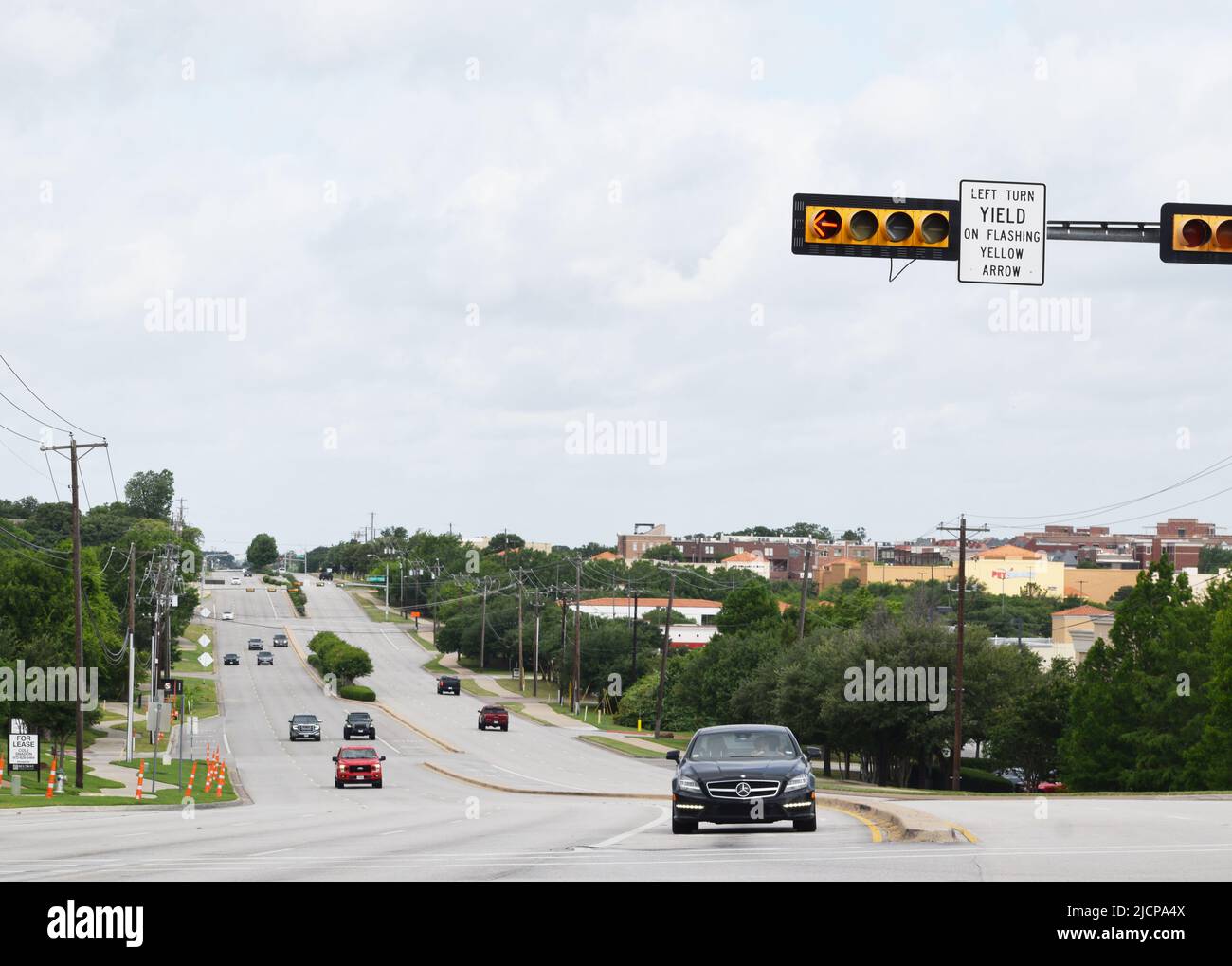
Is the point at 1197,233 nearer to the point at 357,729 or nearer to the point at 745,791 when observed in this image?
the point at 745,791

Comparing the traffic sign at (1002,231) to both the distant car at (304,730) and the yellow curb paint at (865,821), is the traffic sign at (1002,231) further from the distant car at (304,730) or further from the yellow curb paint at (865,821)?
the distant car at (304,730)

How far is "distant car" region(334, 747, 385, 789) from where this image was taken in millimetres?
47312

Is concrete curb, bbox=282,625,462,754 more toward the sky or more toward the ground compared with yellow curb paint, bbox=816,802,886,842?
more toward the ground

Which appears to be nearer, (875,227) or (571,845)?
(571,845)

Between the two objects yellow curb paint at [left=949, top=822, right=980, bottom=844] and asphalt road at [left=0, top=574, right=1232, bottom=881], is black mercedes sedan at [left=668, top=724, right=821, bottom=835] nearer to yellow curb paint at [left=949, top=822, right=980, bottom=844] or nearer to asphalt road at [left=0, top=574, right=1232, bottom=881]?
asphalt road at [left=0, top=574, right=1232, bottom=881]

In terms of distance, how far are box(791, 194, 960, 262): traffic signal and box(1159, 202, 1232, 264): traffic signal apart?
269 centimetres

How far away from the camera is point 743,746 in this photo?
19891 millimetres

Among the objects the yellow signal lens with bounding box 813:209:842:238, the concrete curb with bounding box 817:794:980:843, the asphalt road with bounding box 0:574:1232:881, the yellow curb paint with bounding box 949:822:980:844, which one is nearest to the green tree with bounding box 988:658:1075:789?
the asphalt road with bounding box 0:574:1232:881

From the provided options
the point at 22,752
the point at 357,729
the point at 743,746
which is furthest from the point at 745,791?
the point at 357,729

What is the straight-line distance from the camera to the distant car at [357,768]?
47.3m

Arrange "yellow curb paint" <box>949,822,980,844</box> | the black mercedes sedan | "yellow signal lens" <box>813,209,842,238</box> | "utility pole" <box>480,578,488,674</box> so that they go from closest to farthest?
1. "yellow curb paint" <box>949,822,980,844</box>
2. "yellow signal lens" <box>813,209,842,238</box>
3. the black mercedes sedan
4. "utility pole" <box>480,578,488,674</box>

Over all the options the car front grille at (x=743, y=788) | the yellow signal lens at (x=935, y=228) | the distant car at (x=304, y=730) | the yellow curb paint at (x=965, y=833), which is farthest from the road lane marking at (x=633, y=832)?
the distant car at (x=304, y=730)

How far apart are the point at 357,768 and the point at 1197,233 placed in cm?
3560

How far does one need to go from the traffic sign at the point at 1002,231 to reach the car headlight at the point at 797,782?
6755 millimetres
